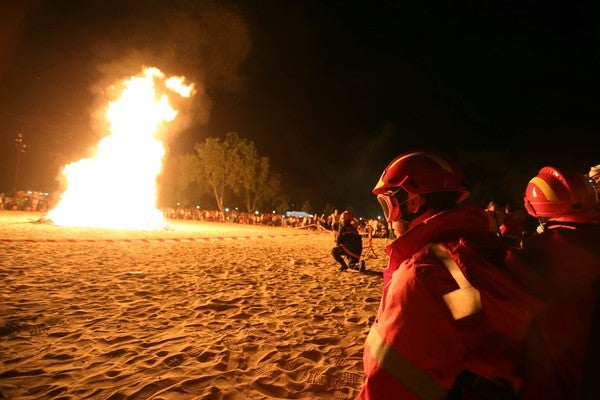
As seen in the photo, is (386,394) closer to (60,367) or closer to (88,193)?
(60,367)

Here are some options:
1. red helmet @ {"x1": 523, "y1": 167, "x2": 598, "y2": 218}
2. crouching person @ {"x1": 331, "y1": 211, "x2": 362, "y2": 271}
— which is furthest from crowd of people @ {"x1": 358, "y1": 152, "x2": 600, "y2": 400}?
crouching person @ {"x1": 331, "y1": 211, "x2": 362, "y2": 271}

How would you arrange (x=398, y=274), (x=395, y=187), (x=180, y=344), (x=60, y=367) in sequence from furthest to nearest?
(x=180, y=344), (x=60, y=367), (x=395, y=187), (x=398, y=274)

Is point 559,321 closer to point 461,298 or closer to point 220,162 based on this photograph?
point 461,298

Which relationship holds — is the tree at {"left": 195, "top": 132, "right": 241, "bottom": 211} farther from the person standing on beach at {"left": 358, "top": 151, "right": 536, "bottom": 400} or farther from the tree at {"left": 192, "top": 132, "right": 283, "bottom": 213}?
the person standing on beach at {"left": 358, "top": 151, "right": 536, "bottom": 400}

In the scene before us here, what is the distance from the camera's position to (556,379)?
1.34 meters

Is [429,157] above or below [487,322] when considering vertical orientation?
above

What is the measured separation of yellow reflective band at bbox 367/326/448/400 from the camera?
Result: 1252mm

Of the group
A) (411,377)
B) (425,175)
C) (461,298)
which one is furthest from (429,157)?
(411,377)

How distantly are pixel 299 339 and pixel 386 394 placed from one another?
375cm

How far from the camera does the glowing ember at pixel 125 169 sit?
24.5 metres

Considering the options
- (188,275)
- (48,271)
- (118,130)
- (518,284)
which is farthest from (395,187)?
(118,130)

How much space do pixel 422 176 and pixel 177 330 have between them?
4.52 meters

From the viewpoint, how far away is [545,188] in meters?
2.25

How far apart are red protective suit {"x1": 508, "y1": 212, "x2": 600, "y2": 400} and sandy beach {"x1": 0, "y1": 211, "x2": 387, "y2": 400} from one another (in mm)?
2511
